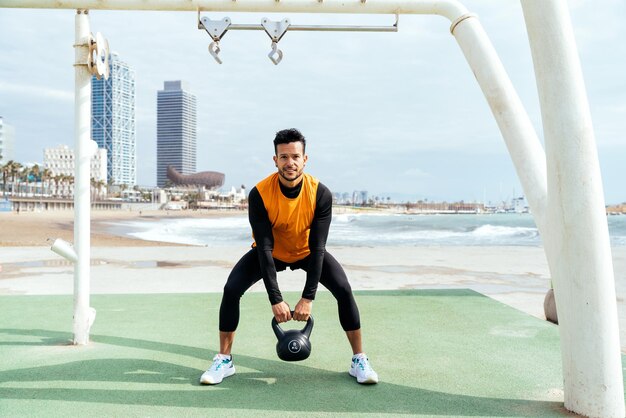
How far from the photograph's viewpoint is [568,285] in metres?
2.80

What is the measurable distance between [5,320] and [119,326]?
1.36 meters

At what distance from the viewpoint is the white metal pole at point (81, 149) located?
4223mm

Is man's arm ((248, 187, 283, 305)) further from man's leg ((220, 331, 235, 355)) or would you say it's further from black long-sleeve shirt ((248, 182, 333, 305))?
man's leg ((220, 331, 235, 355))

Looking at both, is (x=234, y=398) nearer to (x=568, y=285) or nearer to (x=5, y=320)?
(x=568, y=285)

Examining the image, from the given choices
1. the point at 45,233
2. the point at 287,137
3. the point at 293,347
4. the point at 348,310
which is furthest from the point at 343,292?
the point at 45,233

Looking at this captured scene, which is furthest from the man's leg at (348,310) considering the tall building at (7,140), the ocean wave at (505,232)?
the tall building at (7,140)

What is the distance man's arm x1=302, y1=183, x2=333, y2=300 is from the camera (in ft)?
10.8

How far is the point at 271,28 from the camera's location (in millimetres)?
4109

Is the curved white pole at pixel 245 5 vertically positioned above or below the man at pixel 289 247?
above

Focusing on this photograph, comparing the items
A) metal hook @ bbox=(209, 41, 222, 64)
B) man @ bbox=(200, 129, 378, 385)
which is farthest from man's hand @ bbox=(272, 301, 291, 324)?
metal hook @ bbox=(209, 41, 222, 64)

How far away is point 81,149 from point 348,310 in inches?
102

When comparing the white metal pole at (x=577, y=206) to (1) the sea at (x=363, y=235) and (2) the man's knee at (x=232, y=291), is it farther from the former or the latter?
(1) the sea at (x=363, y=235)

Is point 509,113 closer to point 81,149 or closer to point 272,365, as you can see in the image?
point 272,365

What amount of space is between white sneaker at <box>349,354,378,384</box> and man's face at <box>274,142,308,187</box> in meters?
1.34
